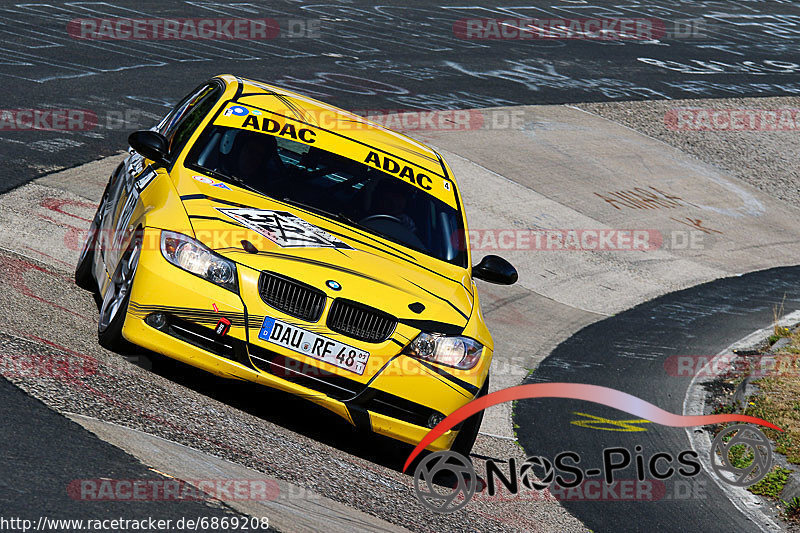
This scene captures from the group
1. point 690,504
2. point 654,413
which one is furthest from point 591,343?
point 690,504

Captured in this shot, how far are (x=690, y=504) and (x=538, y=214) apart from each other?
28.3ft

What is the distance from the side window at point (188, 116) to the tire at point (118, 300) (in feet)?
3.72

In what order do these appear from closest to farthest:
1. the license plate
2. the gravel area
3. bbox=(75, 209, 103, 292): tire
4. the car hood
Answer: the license plate → the car hood → bbox=(75, 209, 103, 292): tire → the gravel area

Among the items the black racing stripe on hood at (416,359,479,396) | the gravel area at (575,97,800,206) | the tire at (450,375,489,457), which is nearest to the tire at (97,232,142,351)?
the black racing stripe on hood at (416,359,479,396)

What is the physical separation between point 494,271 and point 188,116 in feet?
8.31

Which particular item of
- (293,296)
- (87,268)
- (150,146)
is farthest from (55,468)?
(87,268)

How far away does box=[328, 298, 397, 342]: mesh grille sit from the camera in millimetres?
6145

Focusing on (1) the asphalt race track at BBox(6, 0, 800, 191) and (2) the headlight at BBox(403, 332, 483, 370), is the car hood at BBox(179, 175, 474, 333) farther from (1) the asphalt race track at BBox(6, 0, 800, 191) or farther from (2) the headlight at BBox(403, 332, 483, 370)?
(1) the asphalt race track at BBox(6, 0, 800, 191)

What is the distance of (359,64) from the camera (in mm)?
22297

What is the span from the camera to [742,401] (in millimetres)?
9609

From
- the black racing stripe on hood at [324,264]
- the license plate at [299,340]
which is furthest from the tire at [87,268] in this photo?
the license plate at [299,340]

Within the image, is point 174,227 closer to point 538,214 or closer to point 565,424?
point 565,424

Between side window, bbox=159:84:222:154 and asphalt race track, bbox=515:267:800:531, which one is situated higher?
side window, bbox=159:84:222:154

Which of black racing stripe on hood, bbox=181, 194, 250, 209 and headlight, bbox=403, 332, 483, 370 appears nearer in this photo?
headlight, bbox=403, 332, 483, 370
